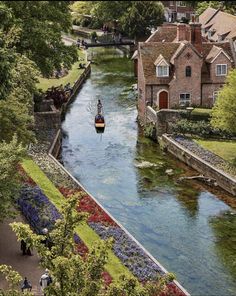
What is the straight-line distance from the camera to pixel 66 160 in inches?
2153

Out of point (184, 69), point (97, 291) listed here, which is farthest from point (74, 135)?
point (97, 291)

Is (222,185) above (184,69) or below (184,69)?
below

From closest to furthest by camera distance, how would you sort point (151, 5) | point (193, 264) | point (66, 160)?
1. point (193, 264)
2. point (66, 160)
3. point (151, 5)

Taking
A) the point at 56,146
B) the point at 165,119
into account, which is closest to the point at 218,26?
the point at 165,119

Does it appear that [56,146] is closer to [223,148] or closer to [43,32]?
[43,32]

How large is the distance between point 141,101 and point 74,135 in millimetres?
8689

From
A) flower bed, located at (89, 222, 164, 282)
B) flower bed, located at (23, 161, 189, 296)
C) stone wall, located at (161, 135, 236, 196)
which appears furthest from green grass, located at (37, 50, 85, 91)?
flower bed, located at (89, 222, 164, 282)

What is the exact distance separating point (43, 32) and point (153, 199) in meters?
22.3

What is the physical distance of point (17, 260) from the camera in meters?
31.6

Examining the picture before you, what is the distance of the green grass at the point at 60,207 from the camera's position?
101 ft

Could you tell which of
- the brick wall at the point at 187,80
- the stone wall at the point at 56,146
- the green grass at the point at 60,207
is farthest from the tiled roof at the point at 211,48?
the green grass at the point at 60,207

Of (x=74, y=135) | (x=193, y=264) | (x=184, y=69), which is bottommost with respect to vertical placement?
(x=193, y=264)

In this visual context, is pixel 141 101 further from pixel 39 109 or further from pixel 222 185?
pixel 222 185

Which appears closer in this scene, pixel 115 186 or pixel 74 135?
pixel 115 186
